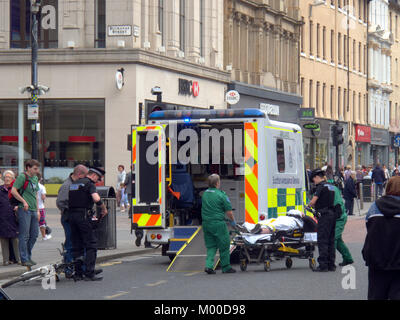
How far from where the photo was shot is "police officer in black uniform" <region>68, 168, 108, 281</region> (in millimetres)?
15531

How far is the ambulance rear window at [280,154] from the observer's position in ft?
62.5

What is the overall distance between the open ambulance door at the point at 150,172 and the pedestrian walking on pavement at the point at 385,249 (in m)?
9.37

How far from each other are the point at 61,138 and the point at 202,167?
17.2 m

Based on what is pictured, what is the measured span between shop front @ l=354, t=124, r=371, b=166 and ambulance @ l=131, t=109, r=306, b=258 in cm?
4769

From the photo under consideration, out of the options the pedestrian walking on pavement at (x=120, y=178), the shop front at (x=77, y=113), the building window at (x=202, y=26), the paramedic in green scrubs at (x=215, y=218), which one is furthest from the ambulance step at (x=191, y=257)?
the building window at (x=202, y=26)

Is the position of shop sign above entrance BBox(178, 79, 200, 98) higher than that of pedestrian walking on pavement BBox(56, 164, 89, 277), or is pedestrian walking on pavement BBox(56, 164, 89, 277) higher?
shop sign above entrance BBox(178, 79, 200, 98)

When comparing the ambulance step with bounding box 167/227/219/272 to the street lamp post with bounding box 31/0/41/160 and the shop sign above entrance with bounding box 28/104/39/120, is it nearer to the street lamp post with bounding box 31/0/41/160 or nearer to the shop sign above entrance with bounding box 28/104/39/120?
the street lamp post with bounding box 31/0/41/160

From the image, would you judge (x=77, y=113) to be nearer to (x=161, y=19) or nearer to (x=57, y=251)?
(x=161, y=19)

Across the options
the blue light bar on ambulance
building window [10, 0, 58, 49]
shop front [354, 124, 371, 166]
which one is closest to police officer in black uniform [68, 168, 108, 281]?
the blue light bar on ambulance

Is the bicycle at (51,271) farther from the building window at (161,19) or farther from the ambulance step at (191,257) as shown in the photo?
the building window at (161,19)

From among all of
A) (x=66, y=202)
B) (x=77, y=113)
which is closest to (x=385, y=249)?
(x=66, y=202)

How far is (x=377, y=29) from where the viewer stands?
73312 millimetres

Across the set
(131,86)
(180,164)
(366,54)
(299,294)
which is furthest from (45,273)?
(366,54)

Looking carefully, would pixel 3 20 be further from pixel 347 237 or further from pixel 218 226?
pixel 218 226
